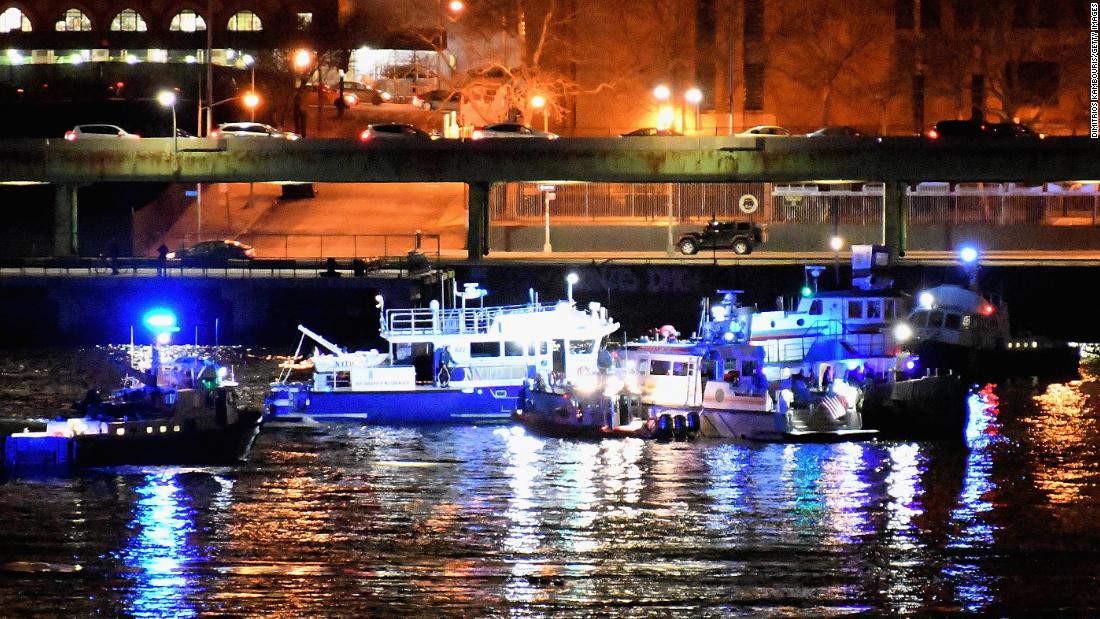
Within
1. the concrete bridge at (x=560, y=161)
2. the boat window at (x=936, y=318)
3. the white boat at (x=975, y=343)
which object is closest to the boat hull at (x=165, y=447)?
the white boat at (x=975, y=343)

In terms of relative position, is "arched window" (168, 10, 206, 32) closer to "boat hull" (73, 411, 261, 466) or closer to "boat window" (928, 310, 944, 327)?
"boat window" (928, 310, 944, 327)

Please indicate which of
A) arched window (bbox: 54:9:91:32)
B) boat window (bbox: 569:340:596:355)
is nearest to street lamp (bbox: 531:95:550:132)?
arched window (bbox: 54:9:91:32)

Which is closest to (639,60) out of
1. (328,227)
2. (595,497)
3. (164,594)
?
(328,227)

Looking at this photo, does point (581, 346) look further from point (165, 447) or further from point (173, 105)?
point (173, 105)

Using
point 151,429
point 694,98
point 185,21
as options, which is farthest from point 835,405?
point 185,21

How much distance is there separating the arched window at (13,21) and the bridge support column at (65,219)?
51009 mm

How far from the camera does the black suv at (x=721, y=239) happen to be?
263 ft

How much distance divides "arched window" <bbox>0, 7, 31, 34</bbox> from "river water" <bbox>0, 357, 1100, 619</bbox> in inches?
3498

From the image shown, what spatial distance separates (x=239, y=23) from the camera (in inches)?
5025

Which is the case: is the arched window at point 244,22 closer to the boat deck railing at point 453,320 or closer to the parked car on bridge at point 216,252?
the parked car on bridge at point 216,252

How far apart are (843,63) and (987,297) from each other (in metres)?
38.7

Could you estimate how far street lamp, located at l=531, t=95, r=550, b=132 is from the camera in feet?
308

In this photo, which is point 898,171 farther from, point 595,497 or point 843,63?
point 595,497

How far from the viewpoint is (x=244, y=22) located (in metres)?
128
